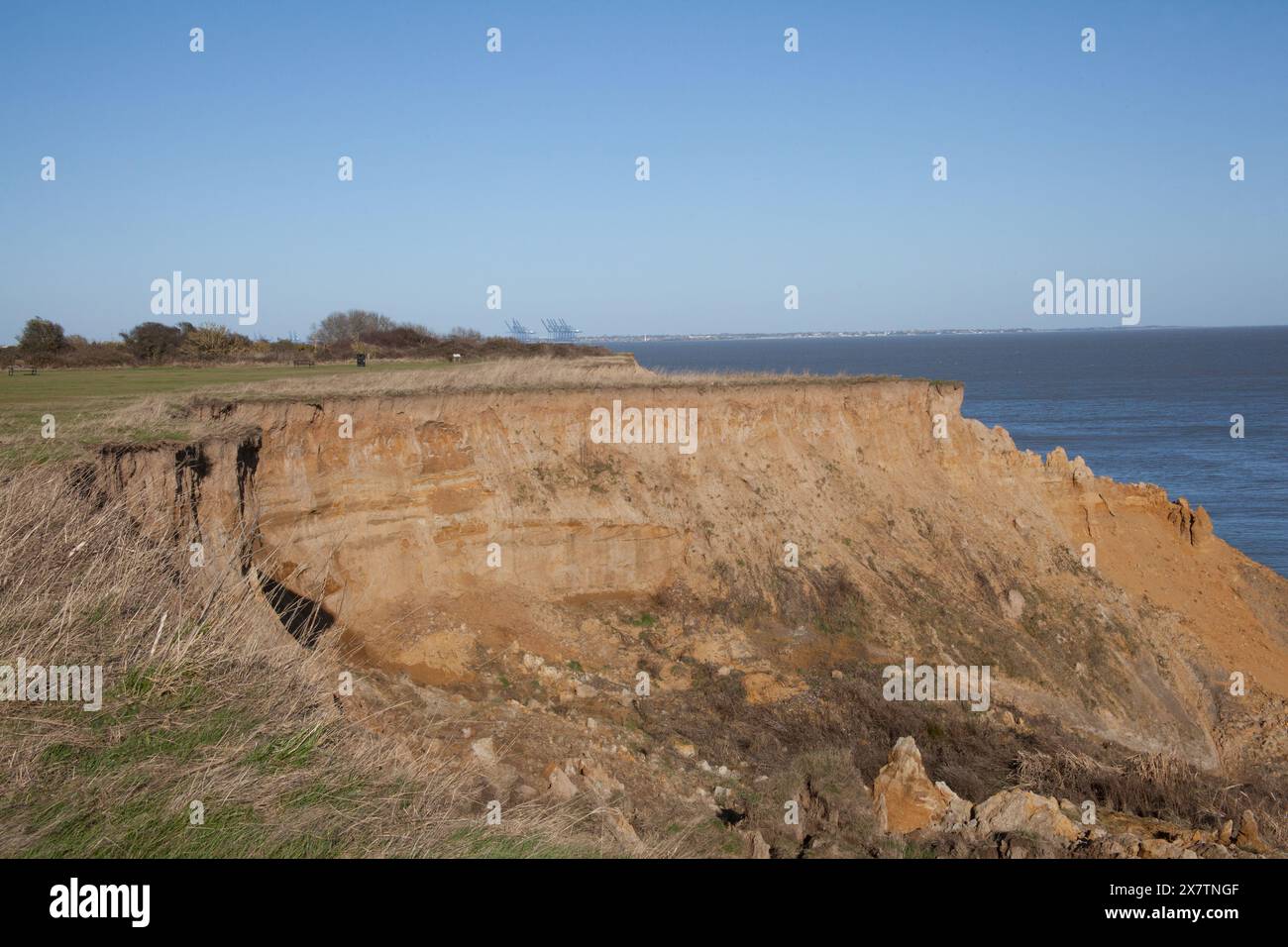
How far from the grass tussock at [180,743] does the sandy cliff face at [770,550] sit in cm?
788

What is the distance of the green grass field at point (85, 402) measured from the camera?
1155 centimetres

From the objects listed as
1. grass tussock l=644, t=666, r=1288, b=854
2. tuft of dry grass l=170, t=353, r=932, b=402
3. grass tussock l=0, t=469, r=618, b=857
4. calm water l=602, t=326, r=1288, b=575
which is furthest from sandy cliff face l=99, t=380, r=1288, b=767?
grass tussock l=0, t=469, r=618, b=857

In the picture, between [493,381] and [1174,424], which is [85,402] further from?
[1174,424]

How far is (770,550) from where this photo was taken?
821 inches

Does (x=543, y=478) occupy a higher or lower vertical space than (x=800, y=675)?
higher

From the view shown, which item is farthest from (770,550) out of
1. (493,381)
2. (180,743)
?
(180,743)

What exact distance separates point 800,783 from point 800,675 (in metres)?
4.86

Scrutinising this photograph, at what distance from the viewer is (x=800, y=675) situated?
1823cm

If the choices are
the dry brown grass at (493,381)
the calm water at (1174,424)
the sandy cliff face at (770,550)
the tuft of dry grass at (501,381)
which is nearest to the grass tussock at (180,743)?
the sandy cliff face at (770,550)

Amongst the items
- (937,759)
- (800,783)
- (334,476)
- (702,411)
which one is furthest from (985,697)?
(334,476)

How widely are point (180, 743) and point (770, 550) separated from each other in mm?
16323

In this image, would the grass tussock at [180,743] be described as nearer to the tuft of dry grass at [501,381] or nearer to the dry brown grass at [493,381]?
the dry brown grass at [493,381]

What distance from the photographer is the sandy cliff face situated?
17797 mm
